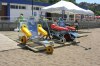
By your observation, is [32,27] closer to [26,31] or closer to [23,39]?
[26,31]

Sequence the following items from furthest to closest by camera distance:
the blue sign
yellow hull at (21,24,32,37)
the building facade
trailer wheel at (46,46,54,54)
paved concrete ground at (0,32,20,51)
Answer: the building facade, the blue sign, yellow hull at (21,24,32,37), paved concrete ground at (0,32,20,51), trailer wheel at (46,46,54,54)

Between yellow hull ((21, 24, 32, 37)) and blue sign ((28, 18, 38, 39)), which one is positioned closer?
yellow hull ((21, 24, 32, 37))

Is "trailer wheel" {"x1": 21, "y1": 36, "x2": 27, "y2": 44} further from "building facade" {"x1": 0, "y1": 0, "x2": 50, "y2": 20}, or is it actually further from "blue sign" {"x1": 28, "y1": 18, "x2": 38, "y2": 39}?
"building facade" {"x1": 0, "y1": 0, "x2": 50, "y2": 20}

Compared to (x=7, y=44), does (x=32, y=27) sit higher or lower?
higher

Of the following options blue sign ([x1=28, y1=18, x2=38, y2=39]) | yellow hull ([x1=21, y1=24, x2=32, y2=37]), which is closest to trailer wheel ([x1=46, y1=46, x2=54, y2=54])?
yellow hull ([x1=21, y1=24, x2=32, y2=37])

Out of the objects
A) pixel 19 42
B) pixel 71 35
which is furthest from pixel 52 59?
pixel 71 35

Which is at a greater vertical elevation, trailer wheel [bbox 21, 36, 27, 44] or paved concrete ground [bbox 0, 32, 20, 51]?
trailer wheel [bbox 21, 36, 27, 44]

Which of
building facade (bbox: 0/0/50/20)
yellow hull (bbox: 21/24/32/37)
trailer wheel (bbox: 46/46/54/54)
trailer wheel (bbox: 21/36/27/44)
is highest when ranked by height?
building facade (bbox: 0/0/50/20)

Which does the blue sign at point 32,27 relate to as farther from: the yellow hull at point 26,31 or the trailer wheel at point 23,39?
the trailer wheel at point 23,39

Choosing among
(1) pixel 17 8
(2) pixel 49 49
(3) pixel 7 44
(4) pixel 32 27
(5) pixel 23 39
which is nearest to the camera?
(2) pixel 49 49

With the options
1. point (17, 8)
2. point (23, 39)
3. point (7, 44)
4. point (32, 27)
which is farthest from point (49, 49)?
point (17, 8)

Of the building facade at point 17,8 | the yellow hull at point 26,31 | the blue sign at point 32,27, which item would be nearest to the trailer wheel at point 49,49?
the yellow hull at point 26,31

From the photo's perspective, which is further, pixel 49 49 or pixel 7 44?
pixel 7 44

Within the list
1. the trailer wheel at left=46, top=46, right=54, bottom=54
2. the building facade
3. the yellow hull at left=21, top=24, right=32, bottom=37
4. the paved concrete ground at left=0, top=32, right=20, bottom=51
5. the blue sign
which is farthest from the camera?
the building facade
